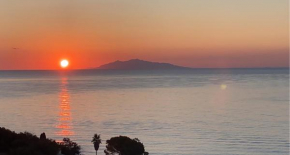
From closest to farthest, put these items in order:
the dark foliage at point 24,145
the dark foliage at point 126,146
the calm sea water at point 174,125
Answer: the dark foliage at point 24,145, the dark foliage at point 126,146, the calm sea water at point 174,125

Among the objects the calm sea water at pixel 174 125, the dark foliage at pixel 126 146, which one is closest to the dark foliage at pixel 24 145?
the dark foliage at pixel 126 146

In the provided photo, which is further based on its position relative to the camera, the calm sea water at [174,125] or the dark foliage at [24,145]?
the calm sea water at [174,125]

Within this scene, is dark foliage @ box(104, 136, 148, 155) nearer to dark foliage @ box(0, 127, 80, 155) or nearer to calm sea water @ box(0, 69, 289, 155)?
calm sea water @ box(0, 69, 289, 155)

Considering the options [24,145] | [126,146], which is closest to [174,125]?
[126,146]

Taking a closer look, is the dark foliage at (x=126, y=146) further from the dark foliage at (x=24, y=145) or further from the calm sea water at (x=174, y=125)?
the dark foliage at (x=24, y=145)

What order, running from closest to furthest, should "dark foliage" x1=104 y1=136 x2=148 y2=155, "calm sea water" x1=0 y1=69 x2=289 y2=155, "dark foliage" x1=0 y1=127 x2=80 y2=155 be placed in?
1. "dark foliage" x1=0 y1=127 x2=80 y2=155
2. "dark foliage" x1=104 y1=136 x2=148 y2=155
3. "calm sea water" x1=0 y1=69 x2=289 y2=155

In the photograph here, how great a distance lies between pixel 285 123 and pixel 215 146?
82.5ft

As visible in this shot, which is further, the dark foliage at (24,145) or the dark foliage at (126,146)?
the dark foliage at (126,146)

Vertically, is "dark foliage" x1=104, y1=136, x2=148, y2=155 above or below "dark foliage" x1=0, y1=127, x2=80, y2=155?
below

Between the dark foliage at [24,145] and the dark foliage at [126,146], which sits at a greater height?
the dark foliage at [24,145]

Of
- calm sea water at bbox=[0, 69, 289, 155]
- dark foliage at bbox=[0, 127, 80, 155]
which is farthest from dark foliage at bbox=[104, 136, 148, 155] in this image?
dark foliage at bbox=[0, 127, 80, 155]

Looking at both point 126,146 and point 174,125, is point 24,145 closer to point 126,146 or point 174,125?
point 126,146

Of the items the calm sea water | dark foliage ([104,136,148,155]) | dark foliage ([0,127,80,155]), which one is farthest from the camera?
the calm sea water

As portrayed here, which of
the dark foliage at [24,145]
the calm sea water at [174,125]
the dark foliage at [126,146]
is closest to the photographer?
the dark foliage at [24,145]
